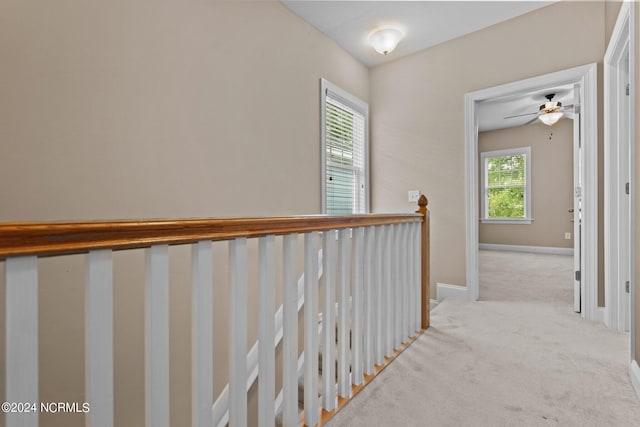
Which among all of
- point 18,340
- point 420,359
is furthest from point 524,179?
point 18,340

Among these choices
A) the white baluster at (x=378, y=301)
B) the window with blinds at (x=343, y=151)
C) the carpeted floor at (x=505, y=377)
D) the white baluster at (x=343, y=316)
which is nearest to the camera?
the carpeted floor at (x=505, y=377)

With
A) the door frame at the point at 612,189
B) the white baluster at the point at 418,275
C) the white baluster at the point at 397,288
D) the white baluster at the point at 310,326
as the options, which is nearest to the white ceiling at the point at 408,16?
the door frame at the point at 612,189

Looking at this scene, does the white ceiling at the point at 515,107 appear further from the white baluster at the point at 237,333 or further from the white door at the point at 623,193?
the white baluster at the point at 237,333

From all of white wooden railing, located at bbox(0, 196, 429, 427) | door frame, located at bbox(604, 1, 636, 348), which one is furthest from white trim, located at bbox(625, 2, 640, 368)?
white wooden railing, located at bbox(0, 196, 429, 427)

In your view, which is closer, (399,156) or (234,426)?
(234,426)

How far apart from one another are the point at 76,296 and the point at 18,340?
47.6 inches

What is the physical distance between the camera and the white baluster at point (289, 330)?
107cm

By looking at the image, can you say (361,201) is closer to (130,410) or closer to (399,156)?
(399,156)

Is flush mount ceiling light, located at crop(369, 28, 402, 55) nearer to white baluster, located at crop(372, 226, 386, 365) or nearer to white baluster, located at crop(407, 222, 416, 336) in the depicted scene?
white baluster, located at crop(407, 222, 416, 336)

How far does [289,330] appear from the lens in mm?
1072

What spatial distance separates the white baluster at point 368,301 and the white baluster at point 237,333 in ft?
2.60

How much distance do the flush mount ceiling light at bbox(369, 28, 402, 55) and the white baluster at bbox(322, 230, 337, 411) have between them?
8.21 ft

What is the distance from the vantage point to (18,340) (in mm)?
538

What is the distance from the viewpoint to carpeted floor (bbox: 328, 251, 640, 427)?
4.15ft
